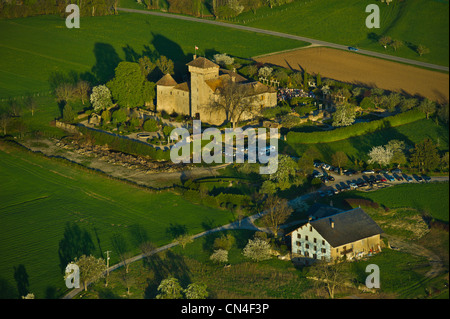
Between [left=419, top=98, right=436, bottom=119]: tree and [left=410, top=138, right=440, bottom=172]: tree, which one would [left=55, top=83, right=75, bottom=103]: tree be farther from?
[left=410, top=138, right=440, bottom=172]: tree

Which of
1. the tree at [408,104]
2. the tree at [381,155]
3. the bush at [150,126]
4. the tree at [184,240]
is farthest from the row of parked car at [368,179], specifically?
the bush at [150,126]

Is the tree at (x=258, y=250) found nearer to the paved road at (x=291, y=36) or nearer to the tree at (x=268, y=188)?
the tree at (x=268, y=188)

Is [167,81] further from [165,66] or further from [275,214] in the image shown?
[275,214]

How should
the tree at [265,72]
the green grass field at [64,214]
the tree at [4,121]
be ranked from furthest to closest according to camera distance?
the tree at [265,72]
the tree at [4,121]
the green grass field at [64,214]

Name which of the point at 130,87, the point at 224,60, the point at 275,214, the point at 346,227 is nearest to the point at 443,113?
the point at 275,214

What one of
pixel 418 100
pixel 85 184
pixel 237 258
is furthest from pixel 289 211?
pixel 418 100

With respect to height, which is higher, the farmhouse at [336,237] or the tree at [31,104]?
the tree at [31,104]

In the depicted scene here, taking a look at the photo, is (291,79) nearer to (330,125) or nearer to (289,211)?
(330,125)
